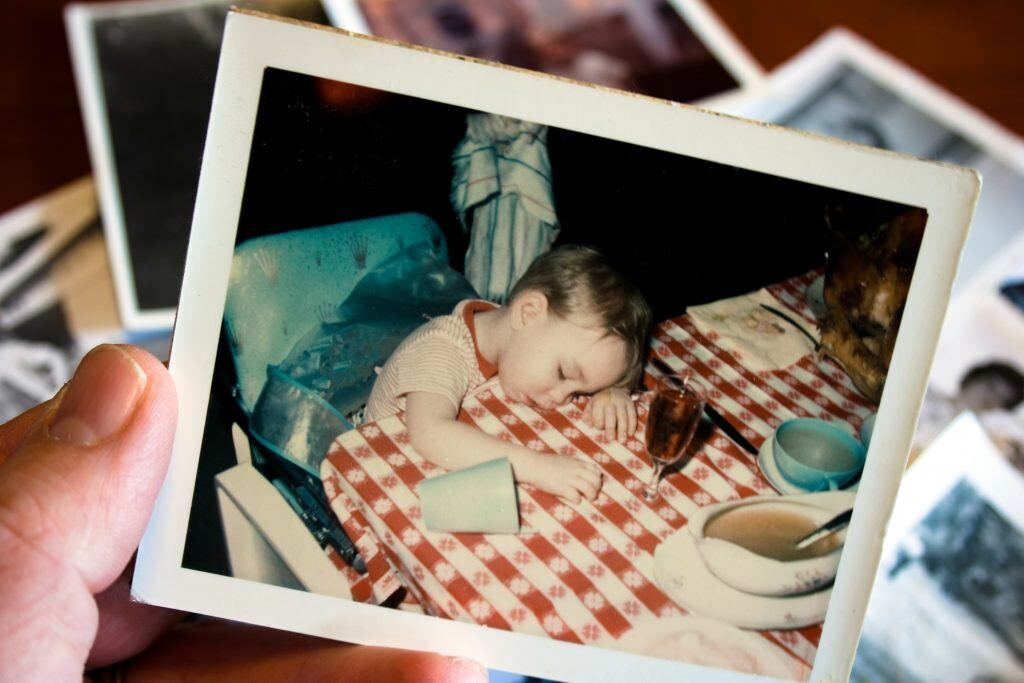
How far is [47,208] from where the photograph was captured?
859 mm

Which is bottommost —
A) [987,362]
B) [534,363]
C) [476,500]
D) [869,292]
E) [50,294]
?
[50,294]

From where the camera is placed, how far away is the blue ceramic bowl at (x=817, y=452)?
547 millimetres

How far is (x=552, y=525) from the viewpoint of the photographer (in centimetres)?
54

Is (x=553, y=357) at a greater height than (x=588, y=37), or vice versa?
(x=588, y=37)

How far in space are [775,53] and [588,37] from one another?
0.81ft

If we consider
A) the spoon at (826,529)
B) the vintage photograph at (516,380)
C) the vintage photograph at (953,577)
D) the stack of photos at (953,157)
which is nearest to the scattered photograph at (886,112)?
the stack of photos at (953,157)

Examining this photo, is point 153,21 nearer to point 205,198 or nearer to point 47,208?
point 47,208

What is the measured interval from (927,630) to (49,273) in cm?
102

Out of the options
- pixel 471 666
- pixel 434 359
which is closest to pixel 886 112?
pixel 434 359

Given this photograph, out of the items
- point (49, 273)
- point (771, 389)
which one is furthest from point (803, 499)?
point (49, 273)

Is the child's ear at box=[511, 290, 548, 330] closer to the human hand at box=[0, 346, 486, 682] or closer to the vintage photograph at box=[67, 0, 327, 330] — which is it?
the human hand at box=[0, 346, 486, 682]

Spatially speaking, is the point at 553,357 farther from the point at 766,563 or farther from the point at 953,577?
the point at 953,577

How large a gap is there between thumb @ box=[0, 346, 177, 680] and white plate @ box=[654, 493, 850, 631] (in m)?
0.37

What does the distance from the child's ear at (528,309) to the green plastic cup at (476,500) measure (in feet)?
0.33
